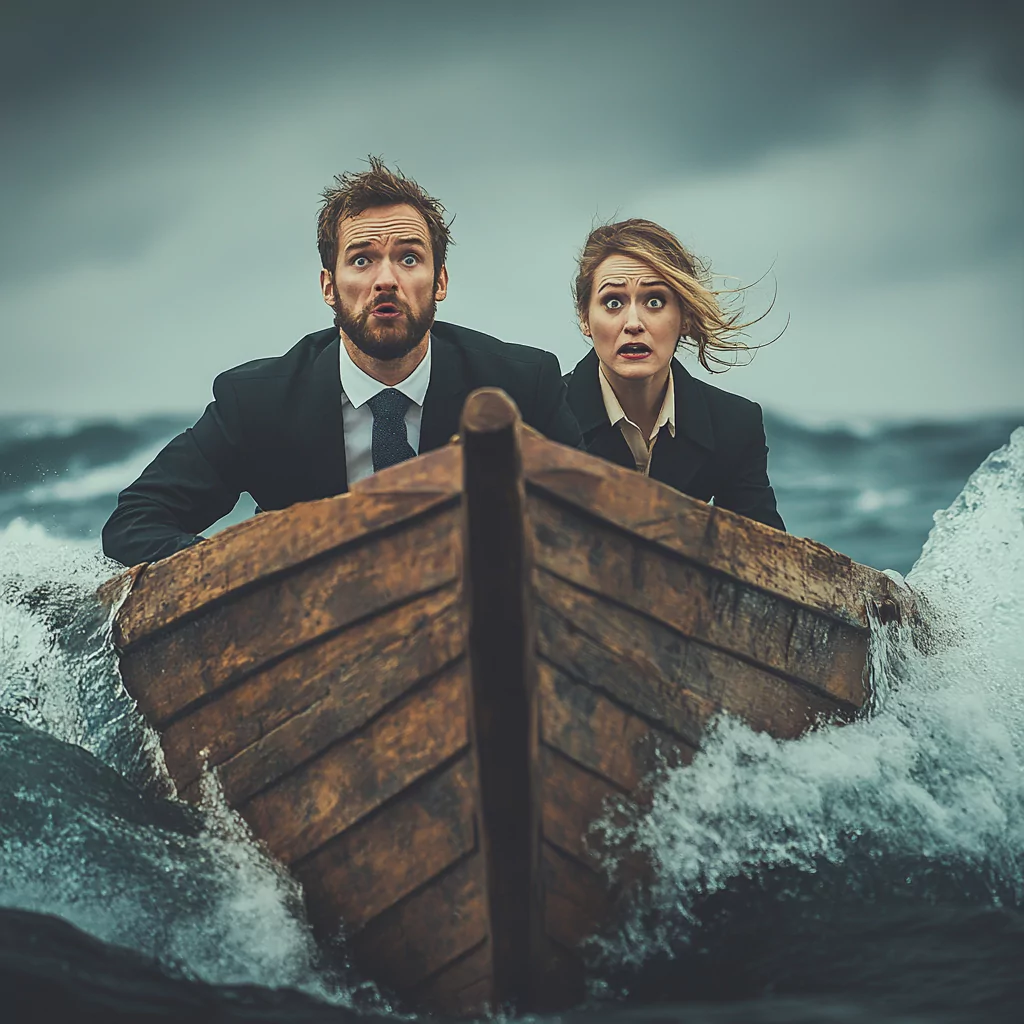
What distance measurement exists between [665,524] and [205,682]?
0.95 meters

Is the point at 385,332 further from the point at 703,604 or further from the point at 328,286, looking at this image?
the point at 703,604

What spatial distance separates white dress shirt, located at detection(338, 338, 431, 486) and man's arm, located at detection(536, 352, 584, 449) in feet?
1.26

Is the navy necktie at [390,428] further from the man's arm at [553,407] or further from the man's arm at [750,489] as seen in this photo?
the man's arm at [750,489]

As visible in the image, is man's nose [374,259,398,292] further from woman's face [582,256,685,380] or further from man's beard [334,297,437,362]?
woman's face [582,256,685,380]

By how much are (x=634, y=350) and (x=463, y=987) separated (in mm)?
2256

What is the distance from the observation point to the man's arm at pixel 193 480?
3146mm

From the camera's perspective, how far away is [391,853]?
7.29ft

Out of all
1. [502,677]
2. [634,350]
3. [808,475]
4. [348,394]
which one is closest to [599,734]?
[502,677]

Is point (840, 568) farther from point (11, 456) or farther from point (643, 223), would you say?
point (11, 456)

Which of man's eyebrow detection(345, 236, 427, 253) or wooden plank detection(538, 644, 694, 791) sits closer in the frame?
wooden plank detection(538, 644, 694, 791)

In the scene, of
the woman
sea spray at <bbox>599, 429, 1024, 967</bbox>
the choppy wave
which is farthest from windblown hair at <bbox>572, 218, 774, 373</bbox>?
the choppy wave

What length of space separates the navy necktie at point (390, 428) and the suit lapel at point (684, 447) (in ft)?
3.26

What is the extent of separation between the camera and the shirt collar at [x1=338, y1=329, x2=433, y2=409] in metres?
3.37

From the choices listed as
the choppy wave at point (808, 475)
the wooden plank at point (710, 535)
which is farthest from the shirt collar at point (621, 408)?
the choppy wave at point (808, 475)
